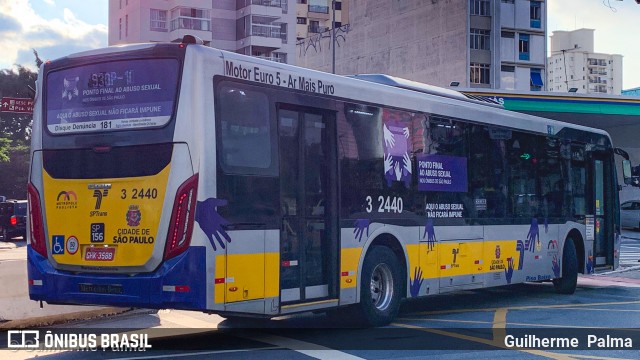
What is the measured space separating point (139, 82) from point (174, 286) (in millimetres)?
2291

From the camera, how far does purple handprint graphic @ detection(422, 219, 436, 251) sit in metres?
13.1

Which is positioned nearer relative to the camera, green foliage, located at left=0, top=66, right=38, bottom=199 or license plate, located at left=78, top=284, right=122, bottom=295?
license plate, located at left=78, top=284, right=122, bottom=295

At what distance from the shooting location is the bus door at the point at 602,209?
18.5 meters

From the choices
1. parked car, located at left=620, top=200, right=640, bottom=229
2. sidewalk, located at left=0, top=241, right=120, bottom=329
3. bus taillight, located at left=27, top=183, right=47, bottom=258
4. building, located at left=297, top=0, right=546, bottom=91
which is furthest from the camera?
building, located at left=297, top=0, right=546, bottom=91

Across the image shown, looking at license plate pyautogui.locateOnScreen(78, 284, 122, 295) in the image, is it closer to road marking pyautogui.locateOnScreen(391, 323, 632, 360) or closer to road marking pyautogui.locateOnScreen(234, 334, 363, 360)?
road marking pyautogui.locateOnScreen(234, 334, 363, 360)

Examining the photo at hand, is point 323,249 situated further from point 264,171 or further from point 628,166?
point 628,166

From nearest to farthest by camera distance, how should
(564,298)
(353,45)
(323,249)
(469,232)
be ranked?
1. (323,249)
2. (469,232)
3. (564,298)
4. (353,45)

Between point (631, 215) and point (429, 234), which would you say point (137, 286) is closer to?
point (429, 234)

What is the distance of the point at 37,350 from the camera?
10.1m

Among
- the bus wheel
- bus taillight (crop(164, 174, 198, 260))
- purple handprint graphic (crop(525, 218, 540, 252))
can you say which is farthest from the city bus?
the bus wheel

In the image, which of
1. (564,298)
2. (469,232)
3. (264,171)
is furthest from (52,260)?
(564,298)

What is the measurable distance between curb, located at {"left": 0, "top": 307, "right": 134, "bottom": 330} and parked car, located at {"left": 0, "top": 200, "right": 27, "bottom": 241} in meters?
28.6

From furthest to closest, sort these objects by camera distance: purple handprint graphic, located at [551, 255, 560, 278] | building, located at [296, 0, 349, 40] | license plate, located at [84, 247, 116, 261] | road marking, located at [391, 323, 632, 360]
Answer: building, located at [296, 0, 349, 40] → purple handprint graphic, located at [551, 255, 560, 278] → road marking, located at [391, 323, 632, 360] → license plate, located at [84, 247, 116, 261]

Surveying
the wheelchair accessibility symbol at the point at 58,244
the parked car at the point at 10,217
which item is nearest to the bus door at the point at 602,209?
the wheelchair accessibility symbol at the point at 58,244
